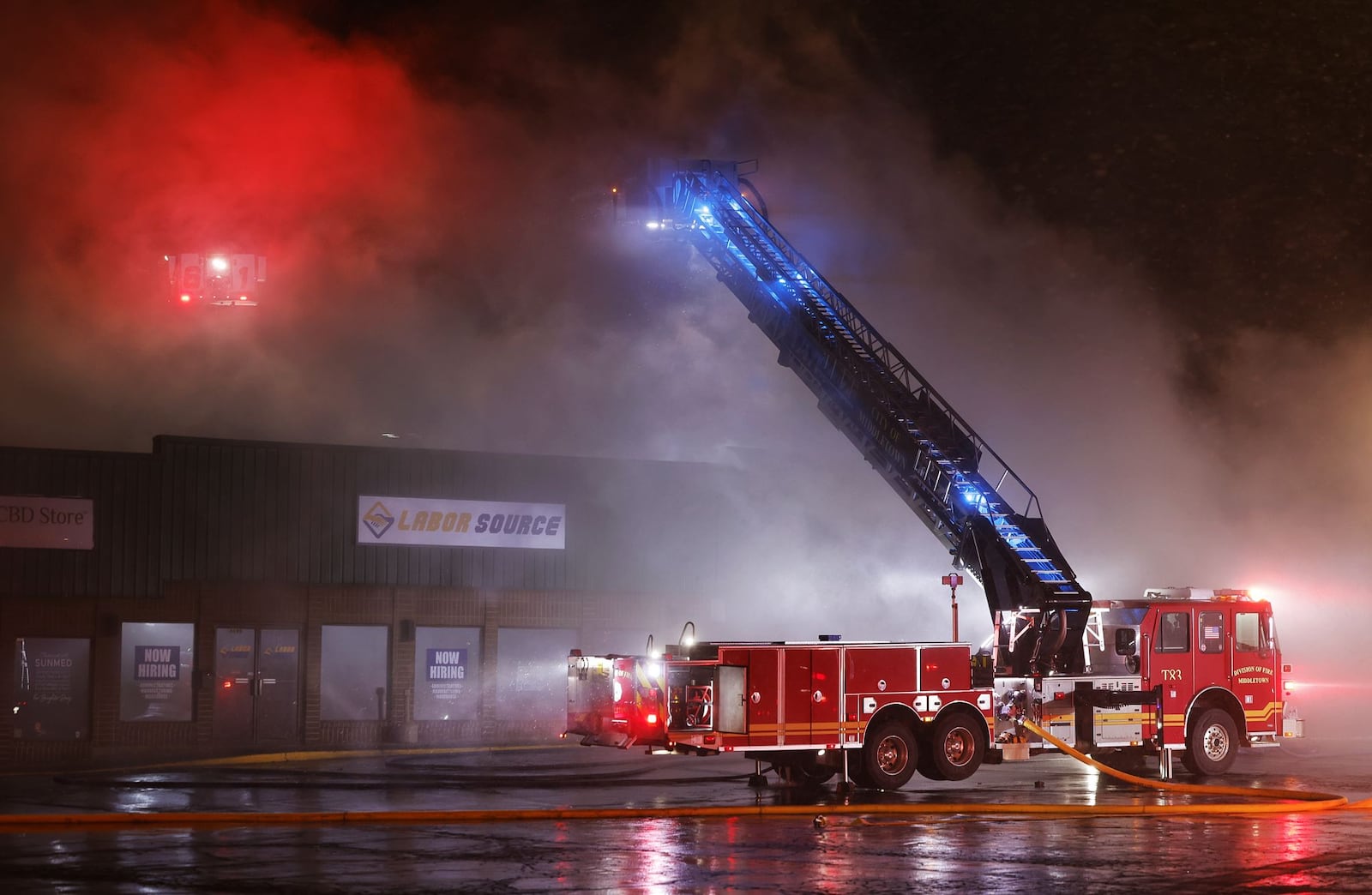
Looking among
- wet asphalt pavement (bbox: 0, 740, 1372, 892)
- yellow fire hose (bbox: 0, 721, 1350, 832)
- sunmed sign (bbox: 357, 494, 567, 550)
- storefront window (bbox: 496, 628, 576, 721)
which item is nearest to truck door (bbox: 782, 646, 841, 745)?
wet asphalt pavement (bbox: 0, 740, 1372, 892)

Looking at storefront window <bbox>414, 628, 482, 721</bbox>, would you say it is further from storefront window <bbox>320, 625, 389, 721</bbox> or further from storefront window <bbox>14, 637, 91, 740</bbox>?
storefront window <bbox>14, 637, 91, 740</bbox>

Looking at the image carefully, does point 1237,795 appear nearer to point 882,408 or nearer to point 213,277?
point 882,408

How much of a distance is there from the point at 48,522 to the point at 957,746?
15127 mm

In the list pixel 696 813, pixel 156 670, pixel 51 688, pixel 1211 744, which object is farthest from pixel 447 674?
pixel 1211 744

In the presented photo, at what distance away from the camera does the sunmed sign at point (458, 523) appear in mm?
26922

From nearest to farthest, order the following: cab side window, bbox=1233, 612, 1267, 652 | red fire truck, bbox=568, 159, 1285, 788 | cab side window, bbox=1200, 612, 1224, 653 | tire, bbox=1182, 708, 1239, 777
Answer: red fire truck, bbox=568, 159, 1285, 788 → tire, bbox=1182, 708, 1239, 777 → cab side window, bbox=1200, 612, 1224, 653 → cab side window, bbox=1233, 612, 1267, 652

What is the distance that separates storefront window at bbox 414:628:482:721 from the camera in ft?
89.7

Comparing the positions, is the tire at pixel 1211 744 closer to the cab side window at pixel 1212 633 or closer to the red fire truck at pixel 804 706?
the cab side window at pixel 1212 633

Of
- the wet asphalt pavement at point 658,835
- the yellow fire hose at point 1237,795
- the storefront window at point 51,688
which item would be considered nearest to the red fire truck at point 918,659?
the wet asphalt pavement at point 658,835

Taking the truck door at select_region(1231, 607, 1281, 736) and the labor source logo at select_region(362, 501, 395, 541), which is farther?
the labor source logo at select_region(362, 501, 395, 541)

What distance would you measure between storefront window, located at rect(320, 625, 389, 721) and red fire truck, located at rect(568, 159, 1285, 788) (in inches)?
375

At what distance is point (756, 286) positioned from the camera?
Result: 67.8 feet

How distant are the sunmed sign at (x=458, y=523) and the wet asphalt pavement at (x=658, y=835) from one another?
7166 mm

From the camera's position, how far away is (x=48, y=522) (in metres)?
24.3
